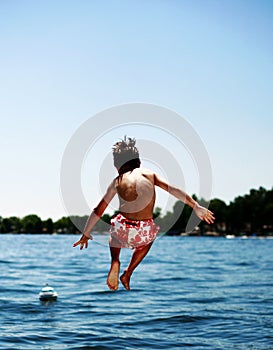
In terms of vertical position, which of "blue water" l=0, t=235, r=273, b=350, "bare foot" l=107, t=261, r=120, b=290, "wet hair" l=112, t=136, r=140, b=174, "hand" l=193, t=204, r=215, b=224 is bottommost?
"blue water" l=0, t=235, r=273, b=350

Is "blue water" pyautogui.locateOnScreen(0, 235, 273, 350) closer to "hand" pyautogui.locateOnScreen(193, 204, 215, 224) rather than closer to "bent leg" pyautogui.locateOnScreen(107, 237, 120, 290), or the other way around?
"bent leg" pyautogui.locateOnScreen(107, 237, 120, 290)

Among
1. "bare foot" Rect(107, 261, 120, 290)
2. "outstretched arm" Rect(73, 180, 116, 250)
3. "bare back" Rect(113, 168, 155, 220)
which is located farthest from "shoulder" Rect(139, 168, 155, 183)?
"bare foot" Rect(107, 261, 120, 290)

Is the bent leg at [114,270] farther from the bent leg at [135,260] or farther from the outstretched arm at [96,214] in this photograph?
the outstretched arm at [96,214]

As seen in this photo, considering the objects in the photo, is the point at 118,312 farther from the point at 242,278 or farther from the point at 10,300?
the point at 242,278

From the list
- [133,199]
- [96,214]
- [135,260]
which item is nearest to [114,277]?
[135,260]

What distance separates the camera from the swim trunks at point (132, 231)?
457 cm

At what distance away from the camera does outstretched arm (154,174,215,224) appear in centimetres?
457

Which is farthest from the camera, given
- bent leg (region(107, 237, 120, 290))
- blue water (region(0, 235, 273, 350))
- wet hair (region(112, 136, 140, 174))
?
blue water (region(0, 235, 273, 350))

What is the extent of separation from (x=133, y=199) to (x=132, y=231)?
0.25 metres

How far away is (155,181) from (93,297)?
57.2m

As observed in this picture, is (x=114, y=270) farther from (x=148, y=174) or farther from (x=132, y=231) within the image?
(x=148, y=174)

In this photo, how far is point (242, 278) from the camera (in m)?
85.8

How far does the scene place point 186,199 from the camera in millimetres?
4617

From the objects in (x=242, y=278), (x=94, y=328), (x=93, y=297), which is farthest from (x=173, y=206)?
(x=242, y=278)
